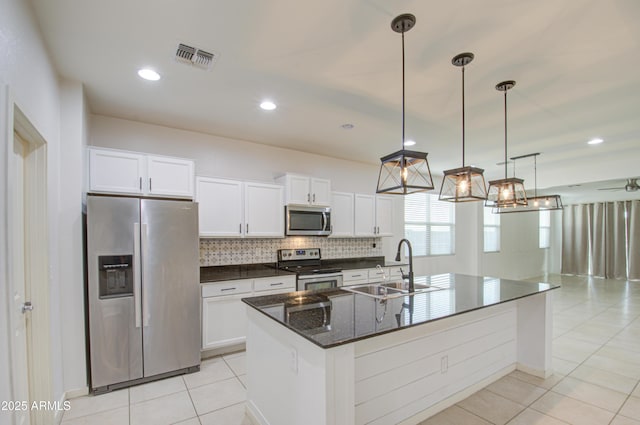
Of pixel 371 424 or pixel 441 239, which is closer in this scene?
pixel 371 424

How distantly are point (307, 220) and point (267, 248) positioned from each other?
686mm

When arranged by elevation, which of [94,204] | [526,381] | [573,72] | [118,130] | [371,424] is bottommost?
Result: [526,381]

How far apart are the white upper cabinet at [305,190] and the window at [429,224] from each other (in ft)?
7.97

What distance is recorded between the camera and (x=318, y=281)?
3.93 m

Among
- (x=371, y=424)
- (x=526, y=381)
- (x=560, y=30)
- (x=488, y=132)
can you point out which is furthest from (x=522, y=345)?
(x=560, y=30)

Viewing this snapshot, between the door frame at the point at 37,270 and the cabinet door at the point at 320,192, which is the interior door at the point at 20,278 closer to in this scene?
the door frame at the point at 37,270

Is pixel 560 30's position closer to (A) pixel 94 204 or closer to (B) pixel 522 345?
(B) pixel 522 345

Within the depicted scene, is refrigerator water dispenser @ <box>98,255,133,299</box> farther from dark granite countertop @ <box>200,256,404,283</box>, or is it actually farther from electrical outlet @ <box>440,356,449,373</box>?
electrical outlet @ <box>440,356,449,373</box>

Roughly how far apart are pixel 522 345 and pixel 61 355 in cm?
414

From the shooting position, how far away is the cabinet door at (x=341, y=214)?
4.61 m

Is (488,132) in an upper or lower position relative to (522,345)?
upper

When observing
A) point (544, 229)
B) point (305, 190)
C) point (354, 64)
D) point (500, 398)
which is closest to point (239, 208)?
point (305, 190)

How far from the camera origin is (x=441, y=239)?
6.71 meters

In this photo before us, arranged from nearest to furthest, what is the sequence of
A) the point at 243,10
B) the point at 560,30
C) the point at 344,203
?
the point at 243,10
the point at 560,30
the point at 344,203
